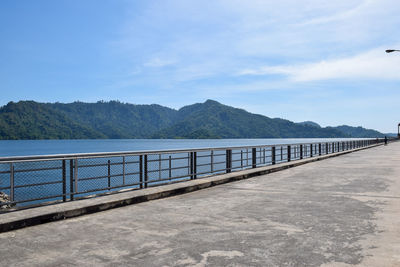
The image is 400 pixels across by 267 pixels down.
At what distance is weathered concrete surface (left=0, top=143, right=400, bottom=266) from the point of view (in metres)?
4.65

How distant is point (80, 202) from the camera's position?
26.8ft

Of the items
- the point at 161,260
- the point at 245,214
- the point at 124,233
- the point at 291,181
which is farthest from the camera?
the point at 291,181

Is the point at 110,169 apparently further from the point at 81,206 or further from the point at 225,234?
the point at 225,234

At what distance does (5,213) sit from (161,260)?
4.06 m

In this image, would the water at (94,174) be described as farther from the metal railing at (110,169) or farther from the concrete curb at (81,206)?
the concrete curb at (81,206)

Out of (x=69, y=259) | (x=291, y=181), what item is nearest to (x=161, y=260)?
(x=69, y=259)

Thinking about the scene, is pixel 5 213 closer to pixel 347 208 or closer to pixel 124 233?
pixel 124 233

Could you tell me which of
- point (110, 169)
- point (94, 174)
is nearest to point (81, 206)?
point (110, 169)

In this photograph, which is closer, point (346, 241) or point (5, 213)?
point (346, 241)

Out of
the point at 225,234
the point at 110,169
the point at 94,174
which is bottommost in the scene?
the point at 94,174

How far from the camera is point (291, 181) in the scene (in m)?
13.1

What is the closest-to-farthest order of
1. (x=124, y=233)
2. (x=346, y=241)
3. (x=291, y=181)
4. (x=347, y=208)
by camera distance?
(x=346, y=241)
(x=124, y=233)
(x=347, y=208)
(x=291, y=181)

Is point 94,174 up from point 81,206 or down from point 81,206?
down

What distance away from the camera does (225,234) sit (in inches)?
231
